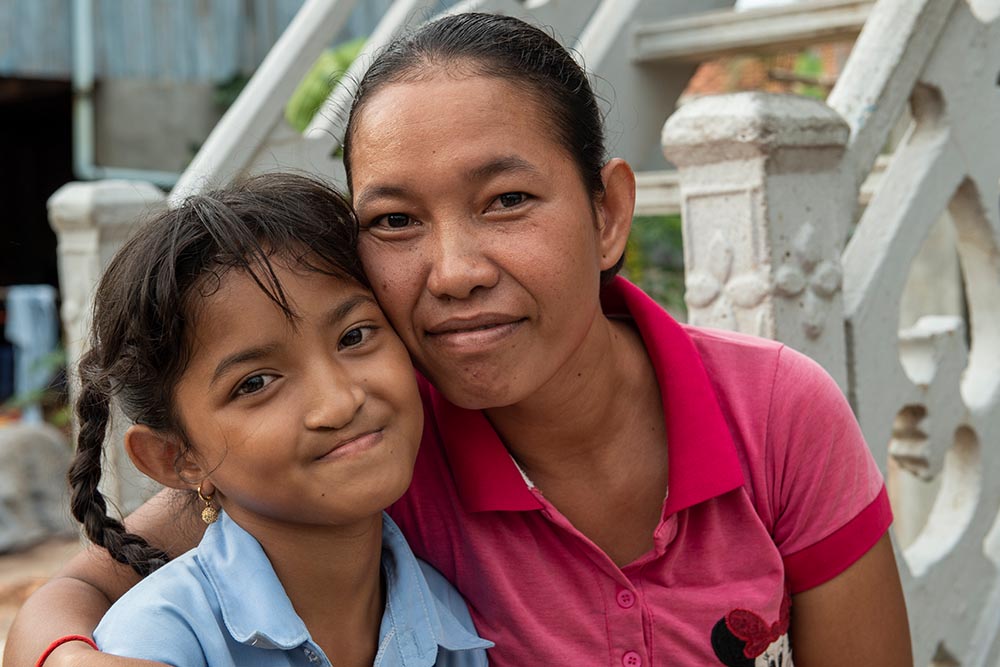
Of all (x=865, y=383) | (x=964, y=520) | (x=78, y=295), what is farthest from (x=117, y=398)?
(x=964, y=520)

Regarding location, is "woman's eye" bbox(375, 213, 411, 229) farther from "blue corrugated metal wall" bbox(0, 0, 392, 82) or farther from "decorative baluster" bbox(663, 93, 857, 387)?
"blue corrugated metal wall" bbox(0, 0, 392, 82)

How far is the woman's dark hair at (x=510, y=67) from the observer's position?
166 cm

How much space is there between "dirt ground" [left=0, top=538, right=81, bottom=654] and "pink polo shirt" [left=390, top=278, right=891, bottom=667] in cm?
432

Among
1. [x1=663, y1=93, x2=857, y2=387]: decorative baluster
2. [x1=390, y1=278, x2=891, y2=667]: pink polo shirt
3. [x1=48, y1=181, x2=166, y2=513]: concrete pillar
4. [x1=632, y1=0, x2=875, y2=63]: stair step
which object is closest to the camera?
[x1=390, y1=278, x2=891, y2=667]: pink polo shirt

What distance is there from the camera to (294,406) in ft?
4.92

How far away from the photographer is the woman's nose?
155cm

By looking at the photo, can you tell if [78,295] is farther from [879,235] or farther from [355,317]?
[879,235]

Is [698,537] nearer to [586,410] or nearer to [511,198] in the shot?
[586,410]

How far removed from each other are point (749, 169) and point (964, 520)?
1.07 m

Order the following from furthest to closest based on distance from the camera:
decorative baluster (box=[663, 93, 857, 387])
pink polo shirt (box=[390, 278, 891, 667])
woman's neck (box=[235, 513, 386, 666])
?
decorative baluster (box=[663, 93, 857, 387])
pink polo shirt (box=[390, 278, 891, 667])
woman's neck (box=[235, 513, 386, 666])

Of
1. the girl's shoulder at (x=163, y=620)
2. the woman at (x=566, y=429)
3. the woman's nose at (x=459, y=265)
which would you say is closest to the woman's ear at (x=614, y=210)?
the woman at (x=566, y=429)

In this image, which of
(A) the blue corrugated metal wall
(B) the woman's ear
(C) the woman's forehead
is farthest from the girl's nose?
(A) the blue corrugated metal wall

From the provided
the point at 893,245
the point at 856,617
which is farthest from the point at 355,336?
the point at 893,245

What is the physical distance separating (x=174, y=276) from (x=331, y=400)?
0.94 ft
